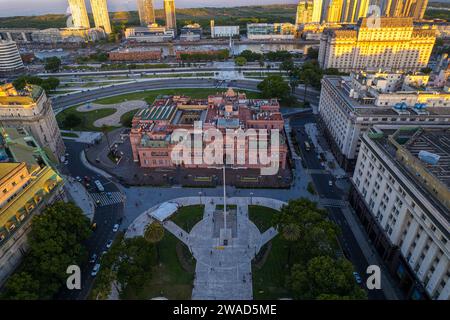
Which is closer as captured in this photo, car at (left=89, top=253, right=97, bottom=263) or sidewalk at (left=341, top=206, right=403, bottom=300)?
sidewalk at (left=341, top=206, right=403, bottom=300)

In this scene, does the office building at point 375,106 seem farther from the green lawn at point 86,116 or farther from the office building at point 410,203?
the green lawn at point 86,116

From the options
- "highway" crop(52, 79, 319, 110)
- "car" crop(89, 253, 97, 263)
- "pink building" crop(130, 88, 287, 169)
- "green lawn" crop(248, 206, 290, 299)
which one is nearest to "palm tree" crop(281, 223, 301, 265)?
"green lawn" crop(248, 206, 290, 299)

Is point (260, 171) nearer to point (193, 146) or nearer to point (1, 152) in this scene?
point (193, 146)

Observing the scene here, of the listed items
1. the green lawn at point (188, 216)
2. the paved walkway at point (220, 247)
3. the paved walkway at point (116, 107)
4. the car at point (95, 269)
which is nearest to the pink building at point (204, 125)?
the paved walkway at point (220, 247)

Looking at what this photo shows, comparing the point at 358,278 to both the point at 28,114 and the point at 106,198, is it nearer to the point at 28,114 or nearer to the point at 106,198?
the point at 106,198

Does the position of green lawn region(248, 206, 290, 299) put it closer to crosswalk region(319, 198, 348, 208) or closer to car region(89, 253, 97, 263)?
crosswalk region(319, 198, 348, 208)
